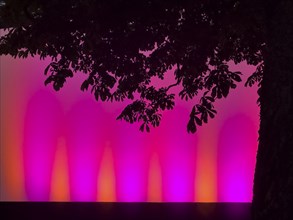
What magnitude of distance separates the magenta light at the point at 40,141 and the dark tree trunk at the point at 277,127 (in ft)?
17.6

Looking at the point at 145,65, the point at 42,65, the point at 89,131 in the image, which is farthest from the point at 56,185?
the point at 145,65

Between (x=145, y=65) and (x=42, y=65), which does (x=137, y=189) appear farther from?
(x=145, y=65)

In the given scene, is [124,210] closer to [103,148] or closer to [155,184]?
[155,184]

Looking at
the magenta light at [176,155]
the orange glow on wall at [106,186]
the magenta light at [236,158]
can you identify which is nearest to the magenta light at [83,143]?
the orange glow on wall at [106,186]

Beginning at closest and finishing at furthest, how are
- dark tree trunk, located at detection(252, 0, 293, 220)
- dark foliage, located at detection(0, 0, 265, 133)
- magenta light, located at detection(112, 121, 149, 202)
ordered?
dark tree trunk, located at detection(252, 0, 293, 220), dark foliage, located at detection(0, 0, 265, 133), magenta light, located at detection(112, 121, 149, 202)

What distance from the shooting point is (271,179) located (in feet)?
14.0

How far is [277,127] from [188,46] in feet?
6.28

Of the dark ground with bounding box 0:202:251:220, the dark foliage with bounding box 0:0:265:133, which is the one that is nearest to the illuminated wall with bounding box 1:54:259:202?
the dark ground with bounding box 0:202:251:220

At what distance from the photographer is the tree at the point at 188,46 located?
14.0 feet

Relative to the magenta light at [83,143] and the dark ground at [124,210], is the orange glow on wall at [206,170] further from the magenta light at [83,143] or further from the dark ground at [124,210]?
the magenta light at [83,143]

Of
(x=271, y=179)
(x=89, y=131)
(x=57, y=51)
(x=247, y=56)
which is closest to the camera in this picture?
(x=271, y=179)

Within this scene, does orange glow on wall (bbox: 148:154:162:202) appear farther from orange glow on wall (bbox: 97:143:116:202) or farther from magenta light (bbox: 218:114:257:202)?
magenta light (bbox: 218:114:257:202)

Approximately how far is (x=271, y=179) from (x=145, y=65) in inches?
97.4

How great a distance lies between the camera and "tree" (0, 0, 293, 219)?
14.0 ft
